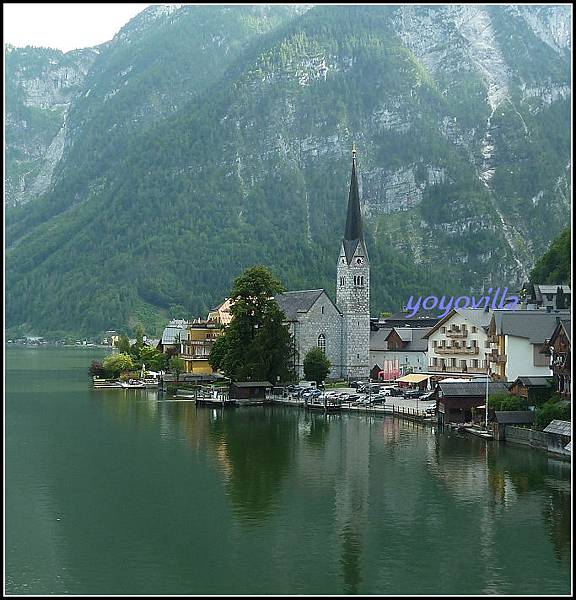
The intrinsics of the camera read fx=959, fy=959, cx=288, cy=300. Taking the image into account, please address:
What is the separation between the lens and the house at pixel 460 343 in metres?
89.5

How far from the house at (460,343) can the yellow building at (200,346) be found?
29.9 m

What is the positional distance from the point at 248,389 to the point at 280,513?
4706 centimetres

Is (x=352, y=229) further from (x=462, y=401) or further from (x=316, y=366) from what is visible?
(x=462, y=401)

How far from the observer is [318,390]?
8975 cm

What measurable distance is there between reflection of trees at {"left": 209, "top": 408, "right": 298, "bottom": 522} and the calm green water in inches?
5.1

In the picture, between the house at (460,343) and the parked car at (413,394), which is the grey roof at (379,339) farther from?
the parked car at (413,394)

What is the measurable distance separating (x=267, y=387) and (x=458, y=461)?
38165mm

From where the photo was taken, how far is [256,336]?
88.1 metres

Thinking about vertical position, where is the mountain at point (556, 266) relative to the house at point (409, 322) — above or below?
above

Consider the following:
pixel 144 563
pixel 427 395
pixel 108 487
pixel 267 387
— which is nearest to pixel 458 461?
pixel 108 487

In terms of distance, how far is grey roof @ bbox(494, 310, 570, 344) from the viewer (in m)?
66.2

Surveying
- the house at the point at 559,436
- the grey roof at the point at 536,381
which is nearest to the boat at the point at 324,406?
the grey roof at the point at 536,381

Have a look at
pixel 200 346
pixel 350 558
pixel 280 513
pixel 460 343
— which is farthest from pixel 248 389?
pixel 350 558

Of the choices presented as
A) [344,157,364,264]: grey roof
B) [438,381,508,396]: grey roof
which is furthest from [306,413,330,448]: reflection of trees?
[344,157,364,264]: grey roof
